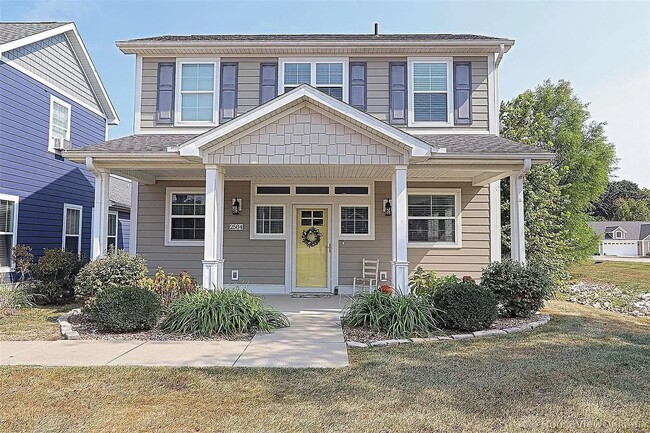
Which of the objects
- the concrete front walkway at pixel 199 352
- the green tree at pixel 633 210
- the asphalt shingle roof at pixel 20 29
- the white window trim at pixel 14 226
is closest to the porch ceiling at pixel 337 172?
the concrete front walkway at pixel 199 352

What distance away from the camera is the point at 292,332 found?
6234 millimetres

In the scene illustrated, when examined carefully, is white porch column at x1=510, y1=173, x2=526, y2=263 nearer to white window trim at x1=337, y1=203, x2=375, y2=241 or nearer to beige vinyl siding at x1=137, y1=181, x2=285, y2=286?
white window trim at x1=337, y1=203, x2=375, y2=241

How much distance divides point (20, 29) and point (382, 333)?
39.1ft

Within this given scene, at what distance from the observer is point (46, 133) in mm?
11352

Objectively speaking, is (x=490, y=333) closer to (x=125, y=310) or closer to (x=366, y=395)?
(x=366, y=395)

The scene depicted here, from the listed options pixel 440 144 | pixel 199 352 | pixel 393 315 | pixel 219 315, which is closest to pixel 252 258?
pixel 219 315

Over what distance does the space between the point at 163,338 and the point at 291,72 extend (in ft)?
21.4

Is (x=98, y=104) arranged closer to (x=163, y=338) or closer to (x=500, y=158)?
(x=163, y=338)

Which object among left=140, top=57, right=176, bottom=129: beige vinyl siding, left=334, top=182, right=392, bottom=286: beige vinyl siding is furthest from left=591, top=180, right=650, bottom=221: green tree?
left=140, top=57, right=176, bottom=129: beige vinyl siding

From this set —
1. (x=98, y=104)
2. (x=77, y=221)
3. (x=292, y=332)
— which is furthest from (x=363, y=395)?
(x=98, y=104)

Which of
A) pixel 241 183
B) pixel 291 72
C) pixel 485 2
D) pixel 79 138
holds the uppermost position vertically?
pixel 485 2

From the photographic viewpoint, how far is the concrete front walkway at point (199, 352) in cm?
477

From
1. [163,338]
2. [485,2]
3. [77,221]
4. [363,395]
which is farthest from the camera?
[77,221]

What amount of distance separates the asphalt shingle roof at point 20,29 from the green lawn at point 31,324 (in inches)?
247
